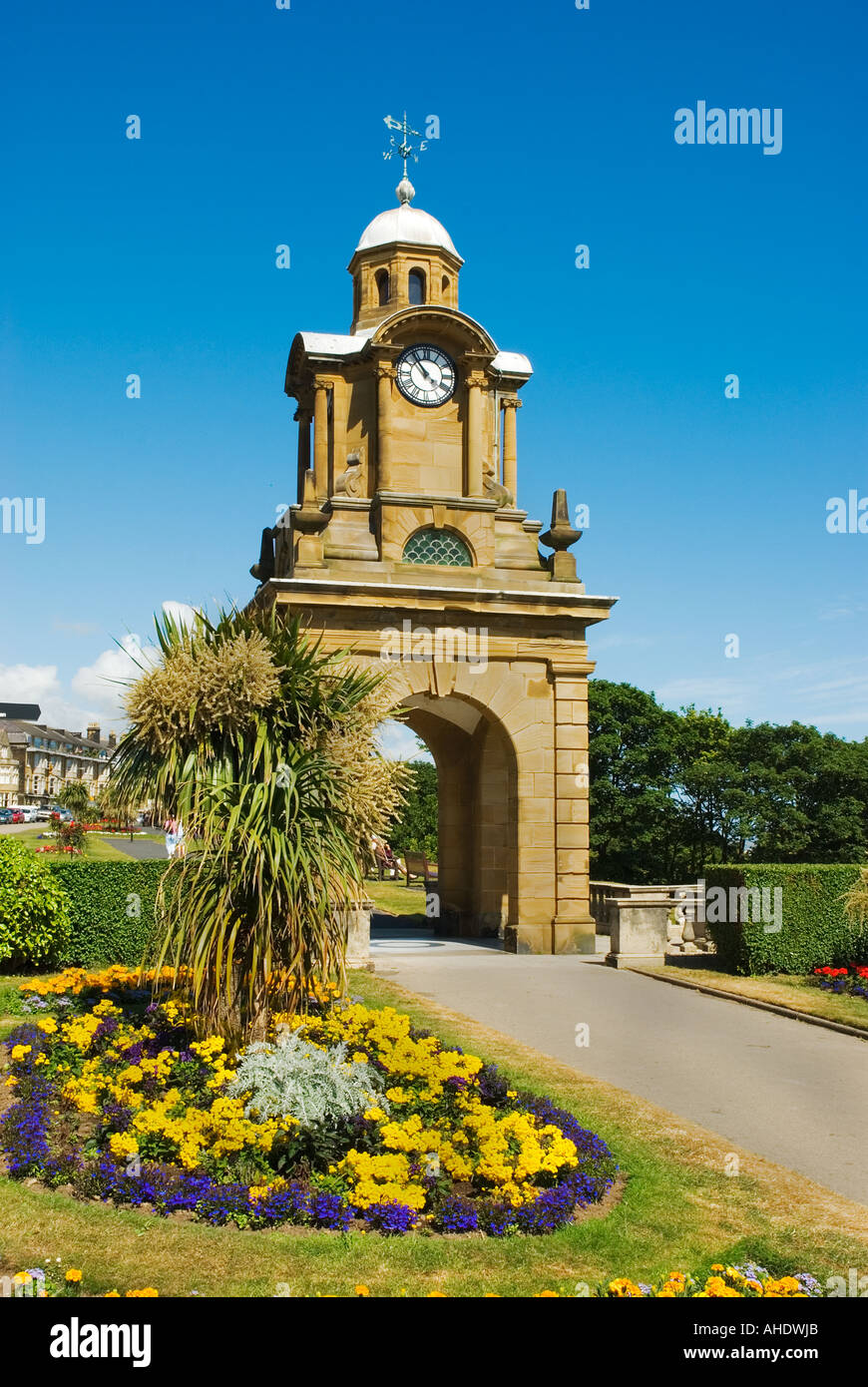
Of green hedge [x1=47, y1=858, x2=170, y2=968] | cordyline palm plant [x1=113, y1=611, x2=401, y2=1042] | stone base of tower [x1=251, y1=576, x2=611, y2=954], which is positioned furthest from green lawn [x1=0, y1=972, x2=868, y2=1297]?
stone base of tower [x1=251, y1=576, x2=611, y2=954]

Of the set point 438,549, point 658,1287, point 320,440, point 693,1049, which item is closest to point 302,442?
point 320,440

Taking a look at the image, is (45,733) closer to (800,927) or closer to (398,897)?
(398,897)

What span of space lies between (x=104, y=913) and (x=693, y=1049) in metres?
8.80

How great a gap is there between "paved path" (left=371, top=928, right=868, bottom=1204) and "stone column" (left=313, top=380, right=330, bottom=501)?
33.5ft

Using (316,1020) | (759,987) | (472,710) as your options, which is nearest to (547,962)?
(759,987)

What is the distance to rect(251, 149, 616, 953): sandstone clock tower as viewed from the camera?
2209 centimetres

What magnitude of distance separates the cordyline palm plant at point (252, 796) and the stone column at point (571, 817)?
11.4m

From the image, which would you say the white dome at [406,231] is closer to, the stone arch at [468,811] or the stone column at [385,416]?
the stone column at [385,416]

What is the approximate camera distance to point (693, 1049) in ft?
43.8

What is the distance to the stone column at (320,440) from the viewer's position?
2505cm

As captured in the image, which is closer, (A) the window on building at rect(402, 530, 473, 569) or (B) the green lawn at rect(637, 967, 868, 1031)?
(B) the green lawn at rect(637, 967, 868, 1031)

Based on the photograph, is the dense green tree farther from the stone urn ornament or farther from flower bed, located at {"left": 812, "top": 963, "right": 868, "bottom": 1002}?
flower bed, located at {"left": 812, "top": 963, "right": 868, "bottom": 1002}

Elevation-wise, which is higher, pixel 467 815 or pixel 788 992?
pixel 467 815
